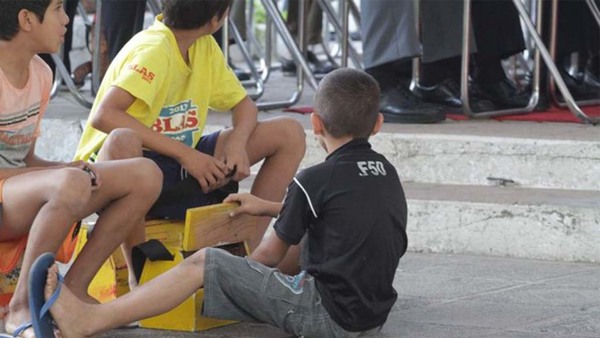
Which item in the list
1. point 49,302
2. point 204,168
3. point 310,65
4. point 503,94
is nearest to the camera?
point 49,302

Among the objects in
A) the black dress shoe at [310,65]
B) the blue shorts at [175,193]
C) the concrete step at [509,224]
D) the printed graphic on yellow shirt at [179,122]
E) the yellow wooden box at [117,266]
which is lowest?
the black dress shoe at [310,65]

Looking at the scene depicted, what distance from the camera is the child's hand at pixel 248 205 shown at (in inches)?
149

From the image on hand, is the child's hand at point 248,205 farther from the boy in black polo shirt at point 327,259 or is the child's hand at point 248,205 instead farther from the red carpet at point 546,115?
the red carpet at point 546,115

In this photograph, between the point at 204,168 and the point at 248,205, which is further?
the point at 204,168

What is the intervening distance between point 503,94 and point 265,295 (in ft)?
10.1

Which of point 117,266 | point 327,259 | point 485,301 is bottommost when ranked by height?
point 485,301

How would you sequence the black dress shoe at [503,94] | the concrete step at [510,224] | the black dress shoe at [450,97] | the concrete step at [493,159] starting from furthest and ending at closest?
the black dress shoe at [503,94]
the black dress shoe at [450,97]
the concrete step at [493,159]
the concrete step at [510,224]

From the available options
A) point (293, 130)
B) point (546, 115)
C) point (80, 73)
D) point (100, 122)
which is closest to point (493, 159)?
point (546, 115)

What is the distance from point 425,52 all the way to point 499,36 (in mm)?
665

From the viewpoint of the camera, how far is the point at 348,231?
11.5ft

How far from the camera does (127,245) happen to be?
3.78 m

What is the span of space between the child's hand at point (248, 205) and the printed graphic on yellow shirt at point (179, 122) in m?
0.37

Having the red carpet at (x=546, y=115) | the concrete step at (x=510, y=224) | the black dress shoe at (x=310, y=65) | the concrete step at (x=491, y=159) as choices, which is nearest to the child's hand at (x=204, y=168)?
the concrete step at (x=510, y=224)

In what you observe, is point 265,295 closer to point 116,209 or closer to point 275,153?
point 116,209
